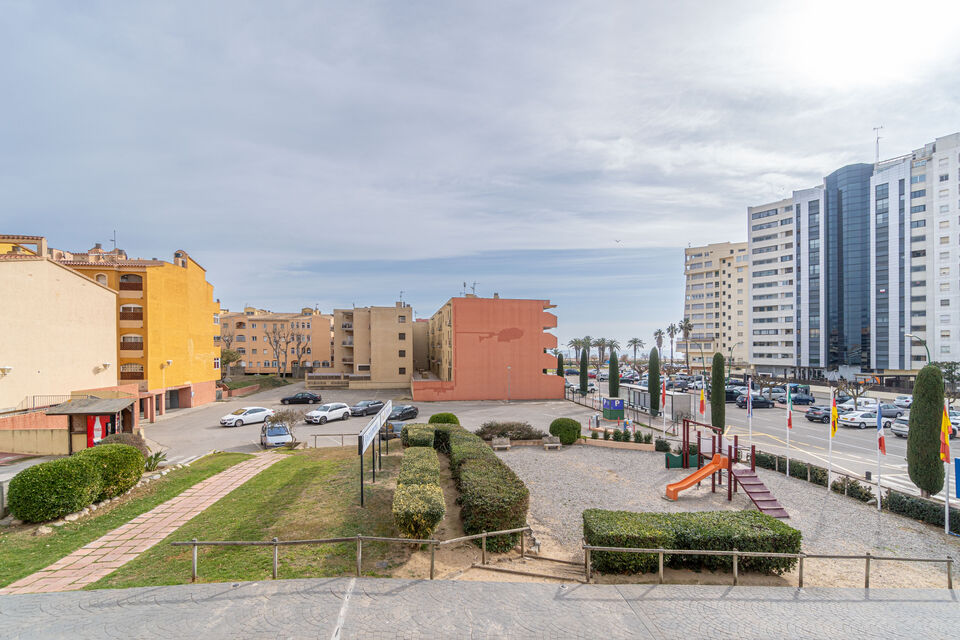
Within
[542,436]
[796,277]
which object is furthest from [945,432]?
[796,277]

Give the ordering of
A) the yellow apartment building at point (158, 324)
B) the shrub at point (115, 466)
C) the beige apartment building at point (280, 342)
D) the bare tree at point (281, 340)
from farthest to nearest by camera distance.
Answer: the beige apartment building at point (280, 342) → the bare tree at point (281, 340) → the yellow apartment building at point (158, 324) → the shrub at point (115, 466)

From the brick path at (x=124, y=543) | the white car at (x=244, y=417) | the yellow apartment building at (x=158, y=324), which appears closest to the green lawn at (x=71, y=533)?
the brick path at (x=124, y=543)

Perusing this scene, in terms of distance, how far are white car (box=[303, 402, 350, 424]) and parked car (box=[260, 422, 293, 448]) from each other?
6406 mm

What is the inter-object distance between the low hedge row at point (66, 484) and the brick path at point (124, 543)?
149cm

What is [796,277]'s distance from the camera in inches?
2881

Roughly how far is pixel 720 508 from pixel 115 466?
18.7 m

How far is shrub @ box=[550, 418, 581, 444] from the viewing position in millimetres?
22938

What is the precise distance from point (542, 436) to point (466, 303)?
67.6 ft

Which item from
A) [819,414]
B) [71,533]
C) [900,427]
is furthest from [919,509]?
[71,533]

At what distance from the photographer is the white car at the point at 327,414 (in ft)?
100

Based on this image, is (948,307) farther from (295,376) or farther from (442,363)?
(295,376)

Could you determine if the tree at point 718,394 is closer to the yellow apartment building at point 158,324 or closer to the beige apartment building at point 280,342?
the yellow apartment building at point 158,324

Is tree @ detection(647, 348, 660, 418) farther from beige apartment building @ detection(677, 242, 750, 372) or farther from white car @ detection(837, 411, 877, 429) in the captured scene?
beige apartment building @ detection(677, 242, 750, 372)

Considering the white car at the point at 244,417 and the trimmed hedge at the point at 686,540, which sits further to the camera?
the white car at the point at 244,417
